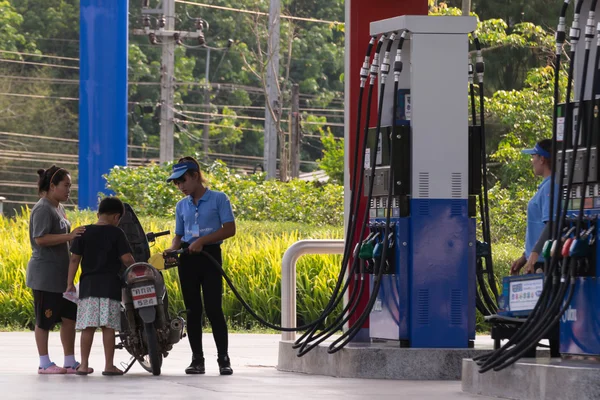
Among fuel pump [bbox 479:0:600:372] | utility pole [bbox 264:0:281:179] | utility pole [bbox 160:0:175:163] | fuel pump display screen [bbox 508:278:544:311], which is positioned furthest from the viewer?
utility pole [bbox 160:0:175:163]

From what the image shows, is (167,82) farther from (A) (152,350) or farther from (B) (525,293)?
(B) (525,293)

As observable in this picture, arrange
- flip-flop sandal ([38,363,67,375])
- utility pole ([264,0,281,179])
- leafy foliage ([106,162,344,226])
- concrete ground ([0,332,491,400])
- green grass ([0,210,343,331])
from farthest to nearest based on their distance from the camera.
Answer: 1. utility pole ([264,0,281,179])
2. leafy foliage ([106,162,344,226])
3. green grass ([0,210,343,331])
4. flip-flop sandal ([38,363,67,375])
5. concrete ground ([0,332,491,400])

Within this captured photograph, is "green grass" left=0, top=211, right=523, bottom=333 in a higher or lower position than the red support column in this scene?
lower

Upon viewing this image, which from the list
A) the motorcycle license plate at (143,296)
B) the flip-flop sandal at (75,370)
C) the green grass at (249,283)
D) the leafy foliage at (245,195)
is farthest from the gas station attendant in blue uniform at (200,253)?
the leafy foliage at (245,195)

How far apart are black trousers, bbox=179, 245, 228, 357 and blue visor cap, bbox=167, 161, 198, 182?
0.64 metres

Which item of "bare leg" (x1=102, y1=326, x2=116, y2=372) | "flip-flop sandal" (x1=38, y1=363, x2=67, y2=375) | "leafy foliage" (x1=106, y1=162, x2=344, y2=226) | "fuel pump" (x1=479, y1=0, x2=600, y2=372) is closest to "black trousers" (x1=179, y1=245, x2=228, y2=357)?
"bare leg" (x1=102, y1=326, x2=116, y2=372)

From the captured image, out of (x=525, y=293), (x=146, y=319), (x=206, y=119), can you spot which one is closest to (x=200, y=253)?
(x=146, y=319)

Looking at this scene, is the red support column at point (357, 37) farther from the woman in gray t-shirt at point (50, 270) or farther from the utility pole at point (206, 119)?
the utility pole at point (206, 119)

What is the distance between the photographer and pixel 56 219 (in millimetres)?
12133

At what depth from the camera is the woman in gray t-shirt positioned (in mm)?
12031

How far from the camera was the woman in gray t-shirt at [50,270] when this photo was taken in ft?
39.5

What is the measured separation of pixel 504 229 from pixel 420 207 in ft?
45.0

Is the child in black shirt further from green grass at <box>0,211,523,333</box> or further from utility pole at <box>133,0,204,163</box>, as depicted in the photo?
utility pole at <box>133,0,204,163</box>

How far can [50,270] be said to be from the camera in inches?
475
